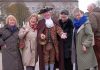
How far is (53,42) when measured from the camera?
7730 millimetres

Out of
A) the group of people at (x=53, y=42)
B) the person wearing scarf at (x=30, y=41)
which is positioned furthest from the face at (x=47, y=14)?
the person wearing scarf at (x=30, y=41)

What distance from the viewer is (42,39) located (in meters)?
7.65

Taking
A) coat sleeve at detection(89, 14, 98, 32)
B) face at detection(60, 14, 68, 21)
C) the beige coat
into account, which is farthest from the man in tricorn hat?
coat sleeve at detection(89, 14, 98, 32)

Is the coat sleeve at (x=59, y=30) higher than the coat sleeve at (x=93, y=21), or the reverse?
the coat sleeve at (x=93, y=21)

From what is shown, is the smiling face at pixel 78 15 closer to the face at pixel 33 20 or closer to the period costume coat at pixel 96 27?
the period costume coat at pixel 96 27

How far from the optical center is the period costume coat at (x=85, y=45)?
769 centimetres

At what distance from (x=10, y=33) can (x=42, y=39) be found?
2.70 ft

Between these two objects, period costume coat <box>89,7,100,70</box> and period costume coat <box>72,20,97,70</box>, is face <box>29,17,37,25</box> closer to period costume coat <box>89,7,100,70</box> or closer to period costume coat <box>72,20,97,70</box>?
period costume coat <box>72,20,97,70</box>

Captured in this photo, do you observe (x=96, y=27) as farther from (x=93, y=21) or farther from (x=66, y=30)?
(x=66, y=30)

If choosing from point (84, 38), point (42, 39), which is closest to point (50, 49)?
point (42, 39)

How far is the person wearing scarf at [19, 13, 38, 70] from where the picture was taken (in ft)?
25.8

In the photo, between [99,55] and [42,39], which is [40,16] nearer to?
[42,39]

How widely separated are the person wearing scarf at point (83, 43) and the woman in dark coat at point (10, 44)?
1393 millimetres

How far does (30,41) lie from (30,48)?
0.17 metres
